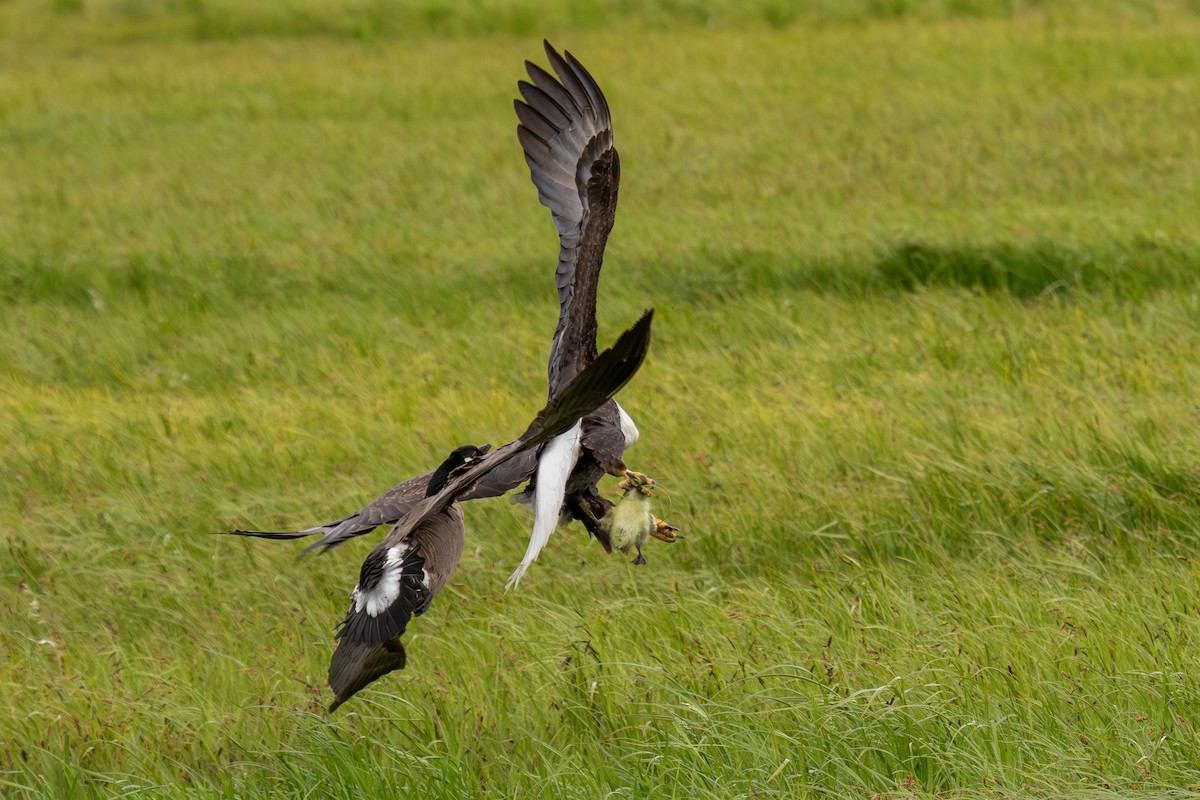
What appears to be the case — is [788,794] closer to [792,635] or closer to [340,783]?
[792,635]

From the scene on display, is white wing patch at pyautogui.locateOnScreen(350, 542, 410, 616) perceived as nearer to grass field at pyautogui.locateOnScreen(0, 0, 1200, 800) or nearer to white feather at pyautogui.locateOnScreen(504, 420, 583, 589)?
white feather at pyautogui.locateOnScreen(504, 420, 583, 589)

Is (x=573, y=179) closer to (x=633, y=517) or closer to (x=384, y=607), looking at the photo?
(x=633, y=517)

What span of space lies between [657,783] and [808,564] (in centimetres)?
160

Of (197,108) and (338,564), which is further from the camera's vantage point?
(197,108)

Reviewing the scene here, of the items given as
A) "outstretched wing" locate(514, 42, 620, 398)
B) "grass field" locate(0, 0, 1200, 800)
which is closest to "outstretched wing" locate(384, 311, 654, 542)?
"outstretched wing" locate(514, 42, 620, 398)

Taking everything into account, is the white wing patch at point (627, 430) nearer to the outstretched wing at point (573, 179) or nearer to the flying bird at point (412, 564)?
the outstretched wing at point (573, 179)

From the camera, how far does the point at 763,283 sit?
9.20 meters

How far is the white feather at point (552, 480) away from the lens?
357 centimetres

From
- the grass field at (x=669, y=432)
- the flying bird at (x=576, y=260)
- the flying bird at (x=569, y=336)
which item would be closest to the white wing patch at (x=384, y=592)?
the flying bird at (x=569, y=336)

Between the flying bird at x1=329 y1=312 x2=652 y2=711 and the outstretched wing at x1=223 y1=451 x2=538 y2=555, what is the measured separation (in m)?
0.23

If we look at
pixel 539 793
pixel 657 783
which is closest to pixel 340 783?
pixel 539 793

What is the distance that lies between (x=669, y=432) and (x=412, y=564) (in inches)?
123

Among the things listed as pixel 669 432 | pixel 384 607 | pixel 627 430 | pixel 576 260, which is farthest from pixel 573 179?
pixel 669 432

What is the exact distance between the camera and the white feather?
3566 mm
